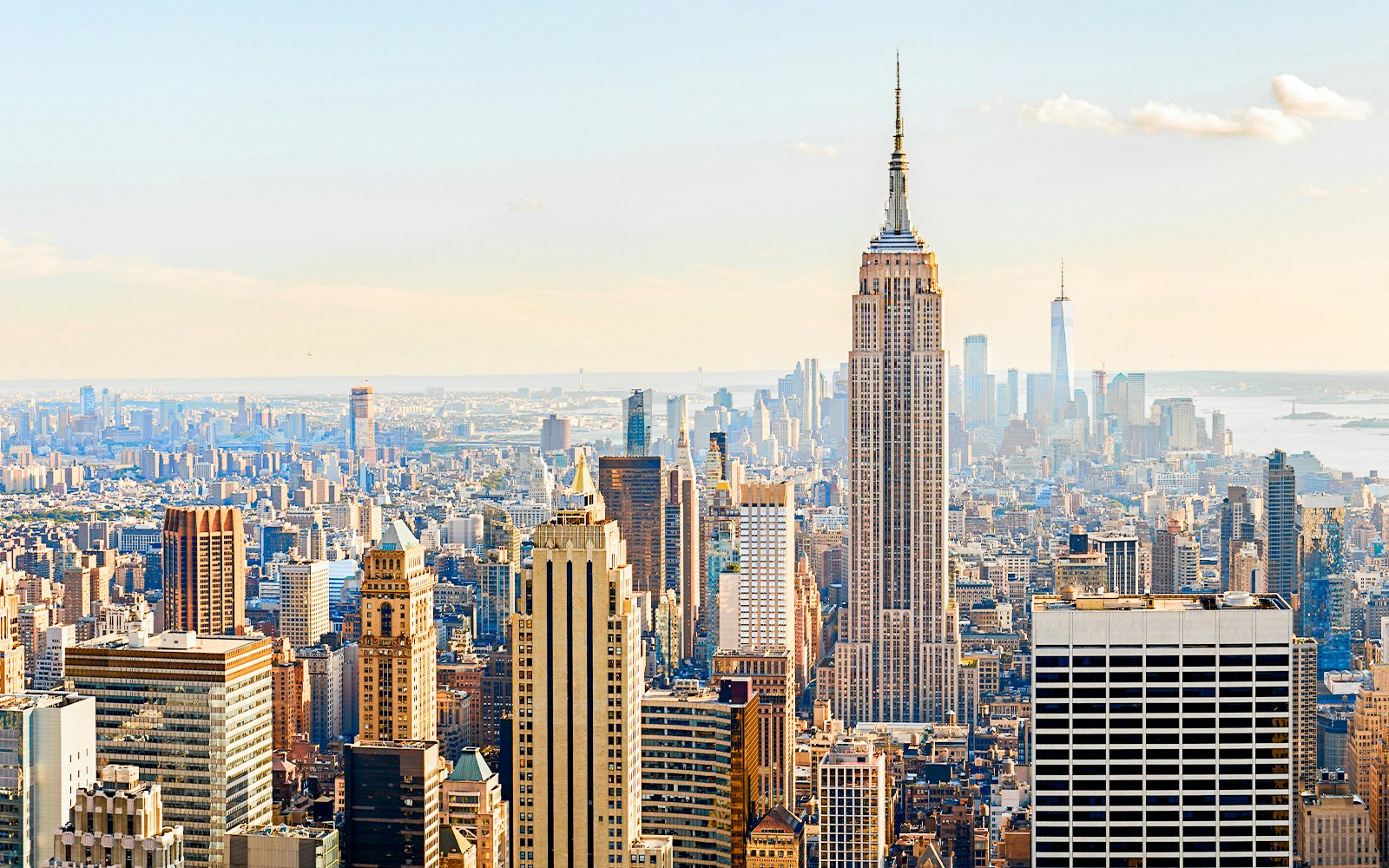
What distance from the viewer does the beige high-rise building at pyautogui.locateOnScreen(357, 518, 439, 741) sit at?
2138cm

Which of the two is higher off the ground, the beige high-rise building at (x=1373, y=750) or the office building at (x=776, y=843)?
the beige high-rise building at (x=1373, y=750)

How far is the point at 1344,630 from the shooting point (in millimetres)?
19969

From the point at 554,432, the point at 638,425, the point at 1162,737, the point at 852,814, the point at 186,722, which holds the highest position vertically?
the point at 638,425

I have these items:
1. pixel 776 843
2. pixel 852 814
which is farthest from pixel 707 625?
pixel 776 843

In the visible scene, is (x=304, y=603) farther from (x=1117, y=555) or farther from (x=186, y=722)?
(x=1117, y=555)

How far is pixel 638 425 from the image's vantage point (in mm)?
24844

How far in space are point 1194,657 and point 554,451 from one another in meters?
11.1

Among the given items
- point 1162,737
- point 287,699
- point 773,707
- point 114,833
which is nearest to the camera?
point 1162,737

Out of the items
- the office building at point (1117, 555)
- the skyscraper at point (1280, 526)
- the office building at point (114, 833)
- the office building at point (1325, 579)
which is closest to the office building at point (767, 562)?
the office building at point (1117, 555)

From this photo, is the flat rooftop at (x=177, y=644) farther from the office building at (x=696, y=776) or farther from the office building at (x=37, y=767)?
the office building at (x=696, y=776)

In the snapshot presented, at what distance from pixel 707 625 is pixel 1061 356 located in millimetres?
7341

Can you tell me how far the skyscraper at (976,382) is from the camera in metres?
26.7

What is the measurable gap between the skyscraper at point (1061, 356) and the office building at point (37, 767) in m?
11.2

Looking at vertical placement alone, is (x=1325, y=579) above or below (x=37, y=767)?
above
